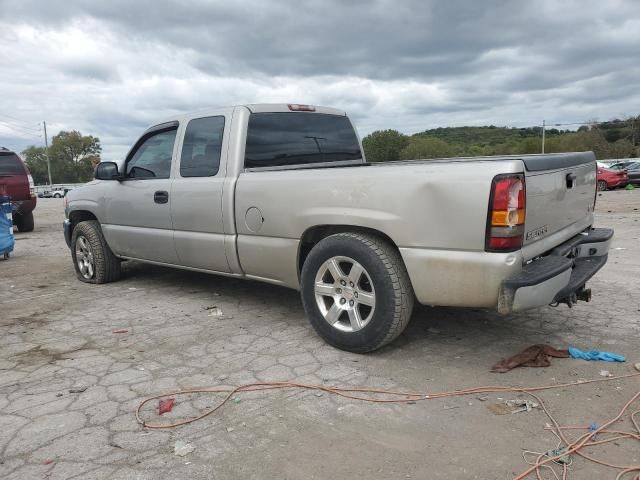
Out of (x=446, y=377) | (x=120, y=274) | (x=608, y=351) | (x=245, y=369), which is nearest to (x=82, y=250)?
(x=120, y=274)

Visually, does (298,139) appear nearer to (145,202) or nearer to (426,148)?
(145,202)

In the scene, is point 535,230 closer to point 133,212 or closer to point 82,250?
point 133,212

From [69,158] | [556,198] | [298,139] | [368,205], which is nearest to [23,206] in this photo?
[298,139]

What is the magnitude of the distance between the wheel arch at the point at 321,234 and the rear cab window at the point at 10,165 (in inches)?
406

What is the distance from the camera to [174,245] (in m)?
5.07

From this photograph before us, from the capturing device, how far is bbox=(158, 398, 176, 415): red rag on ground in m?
2.99

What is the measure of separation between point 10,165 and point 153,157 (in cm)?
846

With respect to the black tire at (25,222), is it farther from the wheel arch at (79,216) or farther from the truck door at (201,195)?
the truck door at (201,195)

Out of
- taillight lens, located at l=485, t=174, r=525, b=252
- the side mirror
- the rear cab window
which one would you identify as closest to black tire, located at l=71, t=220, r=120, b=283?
the side mirror

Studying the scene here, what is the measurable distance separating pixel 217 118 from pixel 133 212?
60.7 inches

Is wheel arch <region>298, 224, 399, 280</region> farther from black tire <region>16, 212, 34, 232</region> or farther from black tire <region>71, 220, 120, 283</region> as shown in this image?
black tire <region>16, 212, 34, 232</region>

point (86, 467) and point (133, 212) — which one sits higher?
point (133, 212)

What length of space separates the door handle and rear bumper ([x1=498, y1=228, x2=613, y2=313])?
3315mm

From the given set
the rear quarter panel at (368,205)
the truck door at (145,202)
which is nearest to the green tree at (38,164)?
the truck door at (145,202)
